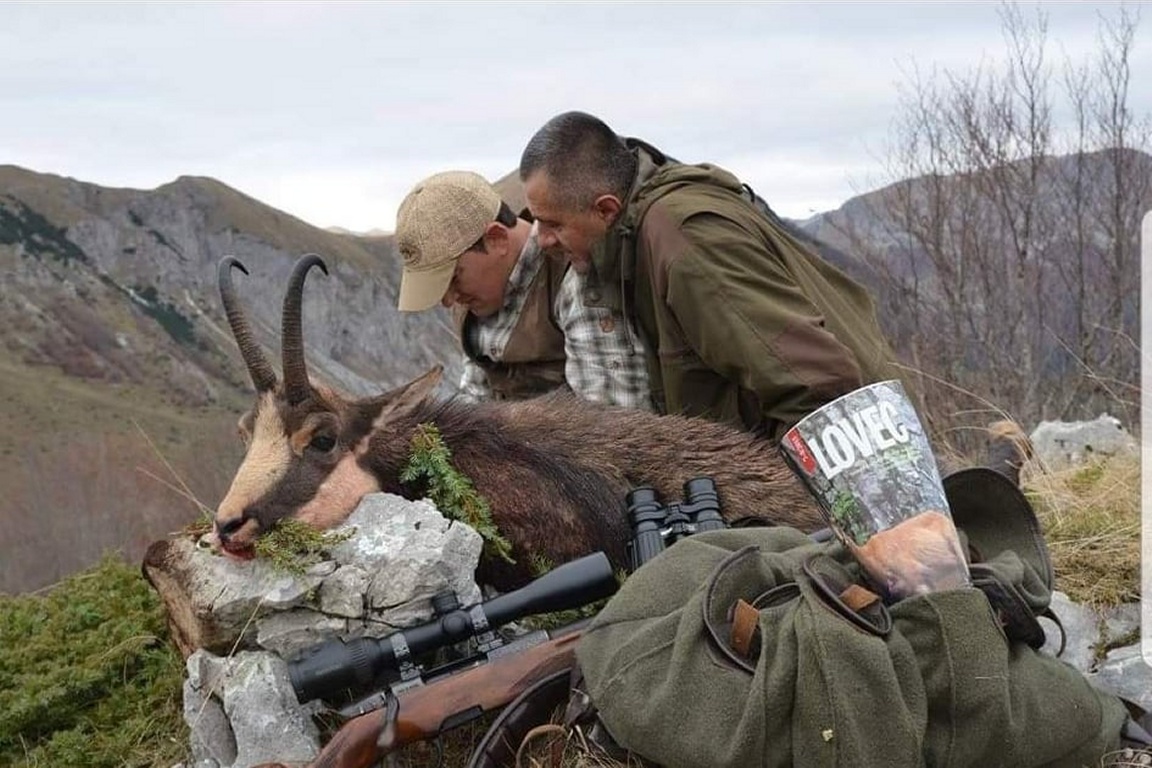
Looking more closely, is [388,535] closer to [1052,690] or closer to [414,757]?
[414,757]

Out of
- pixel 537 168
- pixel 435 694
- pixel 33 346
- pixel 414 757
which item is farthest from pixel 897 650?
pixel 33 346

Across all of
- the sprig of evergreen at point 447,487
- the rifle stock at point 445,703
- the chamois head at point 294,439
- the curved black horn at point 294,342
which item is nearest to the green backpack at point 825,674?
the rifle stock at point 445,703

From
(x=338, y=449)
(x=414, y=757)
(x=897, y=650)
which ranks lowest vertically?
(x=414, y=757)

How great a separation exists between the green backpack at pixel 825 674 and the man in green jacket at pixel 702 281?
1.48m

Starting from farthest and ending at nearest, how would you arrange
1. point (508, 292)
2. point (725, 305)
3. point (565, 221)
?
point (508, 292), point (565, 221), point (725, 305)

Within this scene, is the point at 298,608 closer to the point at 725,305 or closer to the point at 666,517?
the point at 666,517

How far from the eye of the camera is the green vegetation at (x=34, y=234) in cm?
8881

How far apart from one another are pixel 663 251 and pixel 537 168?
2.82ft

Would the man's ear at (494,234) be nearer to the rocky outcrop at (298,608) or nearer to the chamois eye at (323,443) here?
the chamois eye at (323,443)

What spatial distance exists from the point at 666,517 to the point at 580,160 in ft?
6.20

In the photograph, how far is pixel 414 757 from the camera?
4.01 m

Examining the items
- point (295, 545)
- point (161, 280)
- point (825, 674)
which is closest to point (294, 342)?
point (295, 545)

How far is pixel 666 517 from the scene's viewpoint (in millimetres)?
4359

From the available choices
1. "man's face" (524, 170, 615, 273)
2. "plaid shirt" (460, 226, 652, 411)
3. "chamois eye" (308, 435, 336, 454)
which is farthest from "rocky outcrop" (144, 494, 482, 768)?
"man's face" (524, 170, 615, 273)
